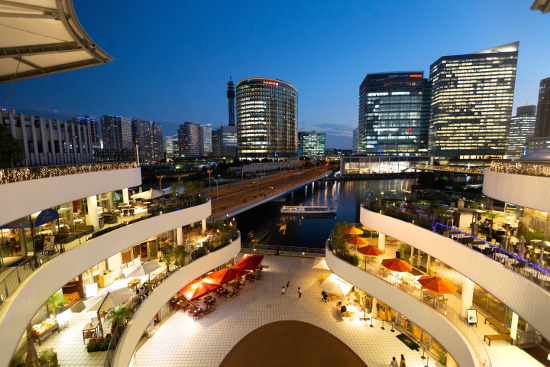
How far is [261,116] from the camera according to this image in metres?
144

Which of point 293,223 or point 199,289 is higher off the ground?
point 199,289

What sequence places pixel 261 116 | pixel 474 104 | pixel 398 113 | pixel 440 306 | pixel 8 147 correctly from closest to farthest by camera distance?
1. pixel 440 306
2. pixel 8 147
3. pixel 474 104
4. pixel 398 113
5. pixel 261 116

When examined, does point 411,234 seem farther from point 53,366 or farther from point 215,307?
point 53,366

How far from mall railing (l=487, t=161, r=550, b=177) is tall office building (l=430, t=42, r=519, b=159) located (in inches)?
5451

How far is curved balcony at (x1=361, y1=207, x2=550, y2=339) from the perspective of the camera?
7.17 meters

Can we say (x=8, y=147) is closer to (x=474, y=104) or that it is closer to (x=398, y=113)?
(x=398, y=113)

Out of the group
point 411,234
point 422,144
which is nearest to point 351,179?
point 422,144

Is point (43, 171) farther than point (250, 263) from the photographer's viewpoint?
No

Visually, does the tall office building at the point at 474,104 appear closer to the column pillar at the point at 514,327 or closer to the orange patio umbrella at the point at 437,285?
the orange patio umbrella at the point at 437,285

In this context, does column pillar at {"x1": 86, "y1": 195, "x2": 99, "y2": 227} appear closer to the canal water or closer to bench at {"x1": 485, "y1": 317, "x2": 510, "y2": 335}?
bench at {"x1": 485, "y1": 317, "x2": 510, "y2": 335}

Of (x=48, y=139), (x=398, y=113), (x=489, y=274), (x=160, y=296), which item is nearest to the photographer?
(x=489, y=274)

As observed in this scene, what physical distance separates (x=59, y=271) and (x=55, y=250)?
2.48ft

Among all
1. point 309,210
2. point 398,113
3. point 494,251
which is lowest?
point 309,210

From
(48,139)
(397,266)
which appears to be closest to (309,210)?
(397,266)
